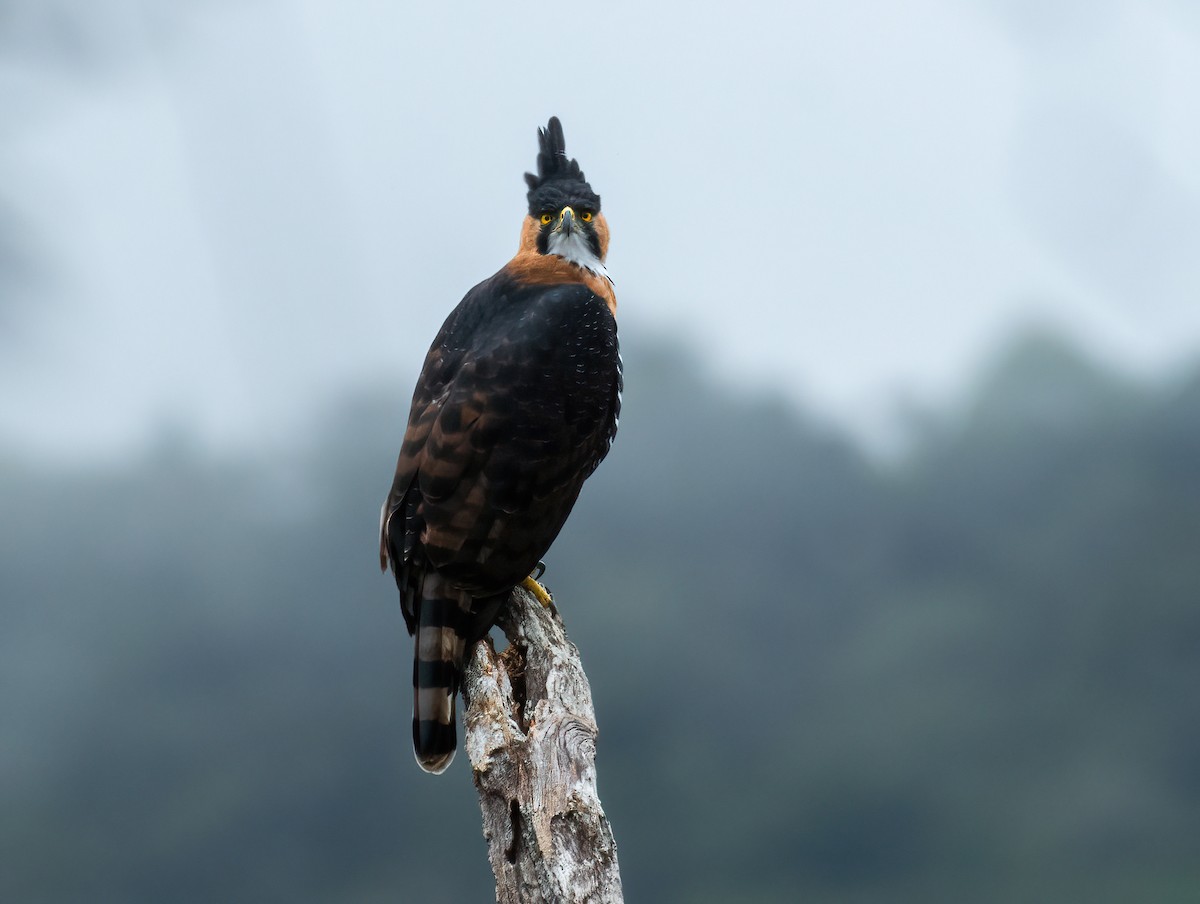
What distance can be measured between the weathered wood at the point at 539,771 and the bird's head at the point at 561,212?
141 centimetres

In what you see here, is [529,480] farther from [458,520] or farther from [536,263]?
[536,263]

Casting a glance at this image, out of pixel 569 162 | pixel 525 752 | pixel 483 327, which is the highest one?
pixel 569 162

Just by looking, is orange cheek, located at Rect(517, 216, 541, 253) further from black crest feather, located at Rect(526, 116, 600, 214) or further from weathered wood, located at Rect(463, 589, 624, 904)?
weathered wood, located at Rect(463, 589, 624, 904)

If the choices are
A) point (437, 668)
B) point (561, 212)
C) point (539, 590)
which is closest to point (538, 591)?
point (539, 590)

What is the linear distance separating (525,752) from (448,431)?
1.09m

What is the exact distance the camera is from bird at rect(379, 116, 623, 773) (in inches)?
141

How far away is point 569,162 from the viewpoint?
166 inches

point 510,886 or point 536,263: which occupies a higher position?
point 536,263

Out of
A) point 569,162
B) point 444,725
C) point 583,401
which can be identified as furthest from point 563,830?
point 569,162

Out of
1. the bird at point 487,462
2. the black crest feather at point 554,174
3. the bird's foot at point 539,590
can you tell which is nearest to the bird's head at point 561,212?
the black crest feather at point 554,174

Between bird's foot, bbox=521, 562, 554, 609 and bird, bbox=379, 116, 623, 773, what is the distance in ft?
0.04

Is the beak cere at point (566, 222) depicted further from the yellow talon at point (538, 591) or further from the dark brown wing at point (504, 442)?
the yellow talon at point (538, 591)

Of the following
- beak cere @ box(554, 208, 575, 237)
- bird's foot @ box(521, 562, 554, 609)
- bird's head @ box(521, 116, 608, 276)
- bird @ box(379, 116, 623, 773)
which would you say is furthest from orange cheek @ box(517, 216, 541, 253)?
bird's foot @ box(521, 562, 554, 609)

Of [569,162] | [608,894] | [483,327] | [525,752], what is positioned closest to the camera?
[608,894]
